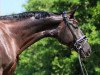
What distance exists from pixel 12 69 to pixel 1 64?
9.0 inches

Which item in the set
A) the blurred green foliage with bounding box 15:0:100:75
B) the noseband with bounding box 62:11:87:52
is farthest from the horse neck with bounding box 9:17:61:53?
the blurred green foliage with bounding box 15:0:100:75

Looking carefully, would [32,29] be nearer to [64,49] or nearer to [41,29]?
[41,29]

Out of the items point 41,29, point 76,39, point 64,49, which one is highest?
point 41,29

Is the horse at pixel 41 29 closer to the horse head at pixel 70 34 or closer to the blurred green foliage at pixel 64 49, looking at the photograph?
the horse head at pixel 70 34

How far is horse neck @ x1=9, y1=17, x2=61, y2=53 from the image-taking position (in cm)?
693

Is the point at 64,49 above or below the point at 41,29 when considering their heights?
below

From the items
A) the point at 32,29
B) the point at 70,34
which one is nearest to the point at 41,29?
the point at 32,29

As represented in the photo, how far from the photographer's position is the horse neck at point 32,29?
693cm

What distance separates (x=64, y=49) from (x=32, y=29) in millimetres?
5227

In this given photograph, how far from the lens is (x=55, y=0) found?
12.1 m

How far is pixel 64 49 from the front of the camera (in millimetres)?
12188

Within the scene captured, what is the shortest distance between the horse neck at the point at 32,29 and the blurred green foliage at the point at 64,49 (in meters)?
4.09

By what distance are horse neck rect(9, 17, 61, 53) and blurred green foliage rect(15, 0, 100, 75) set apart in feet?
13.4

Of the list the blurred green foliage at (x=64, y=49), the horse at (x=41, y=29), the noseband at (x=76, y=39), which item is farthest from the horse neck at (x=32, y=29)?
the blurred green foliage at (x=64, y=49)
